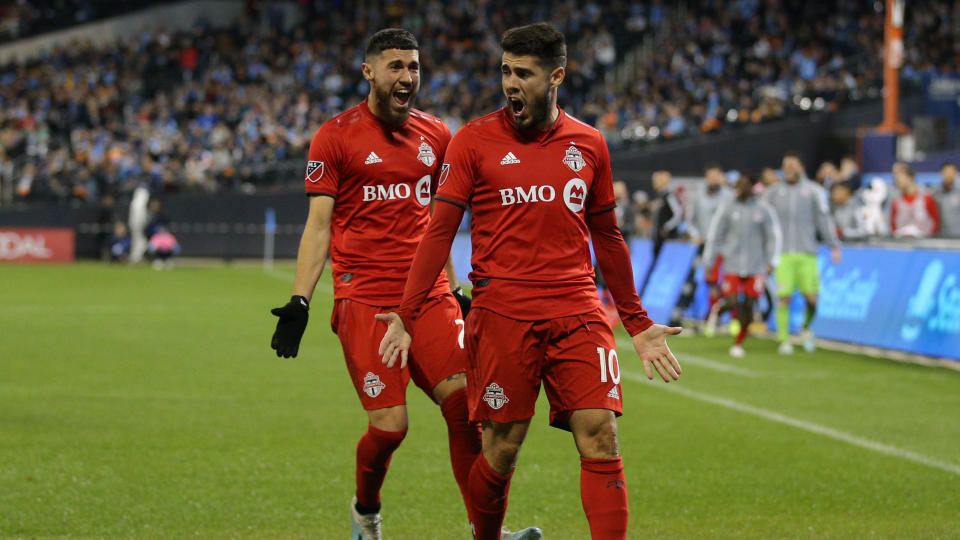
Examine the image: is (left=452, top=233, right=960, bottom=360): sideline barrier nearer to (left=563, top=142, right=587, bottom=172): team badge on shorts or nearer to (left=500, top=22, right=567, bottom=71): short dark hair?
(left=563, top=142, right=587, bottom=172): team badge on shorts

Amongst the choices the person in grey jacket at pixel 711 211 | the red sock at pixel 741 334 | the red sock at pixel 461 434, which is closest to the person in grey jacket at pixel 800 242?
the red sock at pixel 741 334

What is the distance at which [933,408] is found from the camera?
11.6 m

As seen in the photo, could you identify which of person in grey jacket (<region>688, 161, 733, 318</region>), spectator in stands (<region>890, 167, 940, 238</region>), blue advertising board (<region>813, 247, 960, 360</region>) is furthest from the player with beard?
spectator in stands (<region>890, 167, 940, 238</region>)

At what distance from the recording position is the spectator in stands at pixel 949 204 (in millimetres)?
→ 18688

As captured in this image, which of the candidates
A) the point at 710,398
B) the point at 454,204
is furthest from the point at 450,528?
the point at 710,398

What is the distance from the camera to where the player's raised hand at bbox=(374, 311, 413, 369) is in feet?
17.5

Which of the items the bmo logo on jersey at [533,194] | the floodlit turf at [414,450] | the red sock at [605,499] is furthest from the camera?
the floodlit turf at [414,450]

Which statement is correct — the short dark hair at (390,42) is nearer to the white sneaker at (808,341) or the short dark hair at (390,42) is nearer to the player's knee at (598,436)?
the player's knee at (598,436)

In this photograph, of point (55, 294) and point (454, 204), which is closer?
point (454, 204)

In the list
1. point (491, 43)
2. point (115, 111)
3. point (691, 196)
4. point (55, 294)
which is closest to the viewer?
point (55, 294)

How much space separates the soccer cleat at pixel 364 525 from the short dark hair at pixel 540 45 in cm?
246

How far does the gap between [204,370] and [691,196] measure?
18151 mm

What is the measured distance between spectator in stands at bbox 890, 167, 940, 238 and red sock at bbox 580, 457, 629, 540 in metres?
14.7

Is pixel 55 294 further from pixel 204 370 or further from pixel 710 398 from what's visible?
pixel 710 398
